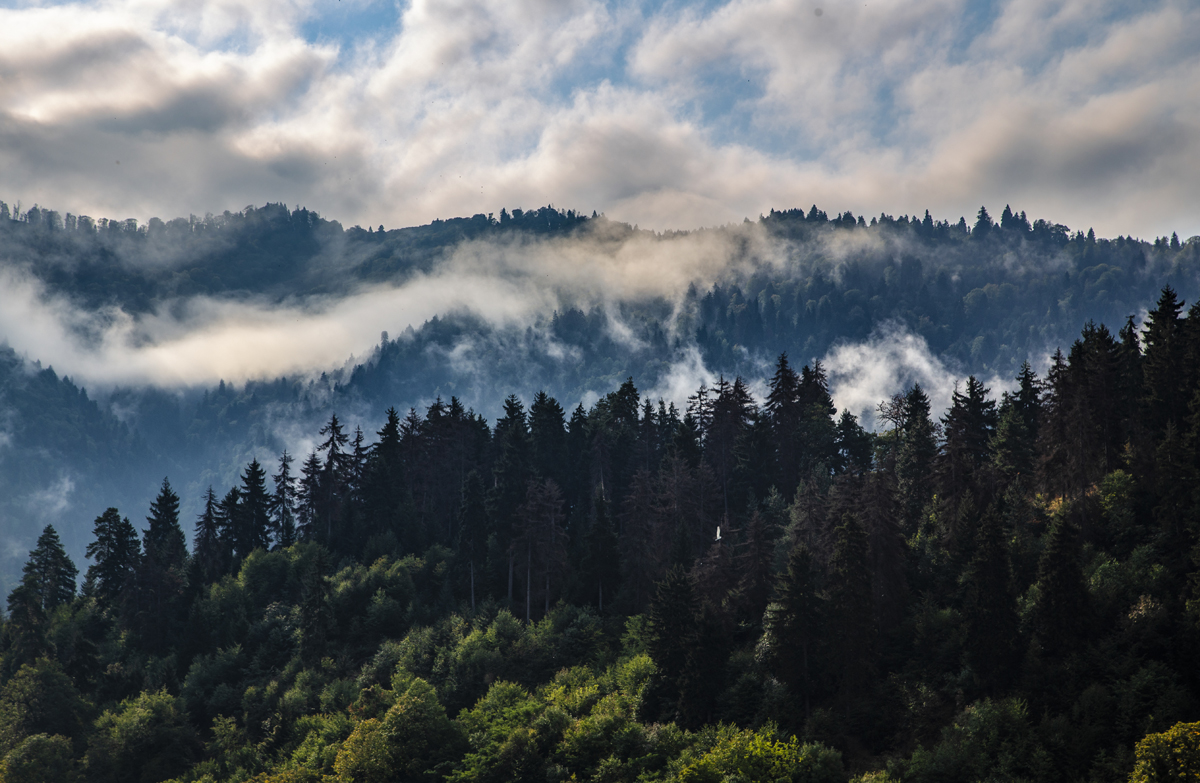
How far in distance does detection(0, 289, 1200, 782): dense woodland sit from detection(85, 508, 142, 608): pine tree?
1.20 ft

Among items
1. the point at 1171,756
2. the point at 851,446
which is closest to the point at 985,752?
the point at 1171,756

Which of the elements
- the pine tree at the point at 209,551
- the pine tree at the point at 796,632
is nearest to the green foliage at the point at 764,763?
the pine tree at the point at 796,632

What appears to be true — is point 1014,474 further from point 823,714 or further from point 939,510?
point 823,714

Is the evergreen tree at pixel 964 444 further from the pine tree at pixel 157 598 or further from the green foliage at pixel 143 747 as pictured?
the pine tree at pixel 157 598

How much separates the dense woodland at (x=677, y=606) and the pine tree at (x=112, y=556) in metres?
0.37

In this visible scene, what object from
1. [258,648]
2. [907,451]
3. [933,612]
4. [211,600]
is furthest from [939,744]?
[211,600]

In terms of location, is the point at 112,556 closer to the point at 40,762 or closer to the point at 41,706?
the point at 41,706

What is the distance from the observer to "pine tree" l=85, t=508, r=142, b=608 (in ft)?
357

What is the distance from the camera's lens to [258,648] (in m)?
97.1

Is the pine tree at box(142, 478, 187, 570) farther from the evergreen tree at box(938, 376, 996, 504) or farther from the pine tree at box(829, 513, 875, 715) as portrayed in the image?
the evergreen tree at box(938, 376, 996, 504)

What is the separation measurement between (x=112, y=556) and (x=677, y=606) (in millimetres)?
76174

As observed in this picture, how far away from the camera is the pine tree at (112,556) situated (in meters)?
109

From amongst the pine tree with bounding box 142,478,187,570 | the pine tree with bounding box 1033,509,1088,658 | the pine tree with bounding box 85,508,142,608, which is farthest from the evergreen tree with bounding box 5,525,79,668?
the pine tree with bounding box 1033,509,1088,658

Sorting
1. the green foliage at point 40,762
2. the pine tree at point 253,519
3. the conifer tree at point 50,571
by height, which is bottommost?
the green foliage at point 40,762
